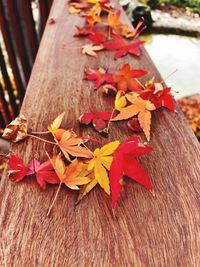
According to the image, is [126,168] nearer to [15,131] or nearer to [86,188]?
[86,188]

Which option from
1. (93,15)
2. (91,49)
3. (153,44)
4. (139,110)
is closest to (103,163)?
(139,110)

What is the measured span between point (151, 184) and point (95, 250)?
26cm

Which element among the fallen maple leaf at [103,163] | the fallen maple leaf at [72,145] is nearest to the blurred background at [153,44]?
the fallen maple leaf at [72,145]

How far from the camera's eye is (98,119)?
103cm

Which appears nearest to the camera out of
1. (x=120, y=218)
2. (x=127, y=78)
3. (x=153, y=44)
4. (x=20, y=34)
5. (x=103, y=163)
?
(x=120, y=218)

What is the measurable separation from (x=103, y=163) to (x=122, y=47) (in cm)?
76

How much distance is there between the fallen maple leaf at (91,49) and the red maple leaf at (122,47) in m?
0.04

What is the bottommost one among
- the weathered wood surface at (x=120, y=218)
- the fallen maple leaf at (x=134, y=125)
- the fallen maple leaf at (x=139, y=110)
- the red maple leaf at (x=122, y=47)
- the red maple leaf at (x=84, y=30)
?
the weathered wood surface at (x=120, y=218)

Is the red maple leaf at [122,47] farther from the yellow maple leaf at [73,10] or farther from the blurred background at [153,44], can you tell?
the blurred background at [153,44]

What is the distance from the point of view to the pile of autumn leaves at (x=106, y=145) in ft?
2.75

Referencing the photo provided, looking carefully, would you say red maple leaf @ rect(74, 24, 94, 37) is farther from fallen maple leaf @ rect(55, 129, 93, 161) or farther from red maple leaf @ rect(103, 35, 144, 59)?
fallen maple leaf @ rect(55, 129, 93, 161)

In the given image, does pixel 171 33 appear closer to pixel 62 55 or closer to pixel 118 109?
pixel 62 55

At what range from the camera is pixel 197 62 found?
11.0 feet

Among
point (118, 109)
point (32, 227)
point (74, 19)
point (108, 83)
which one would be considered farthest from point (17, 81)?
point (32, 227)
